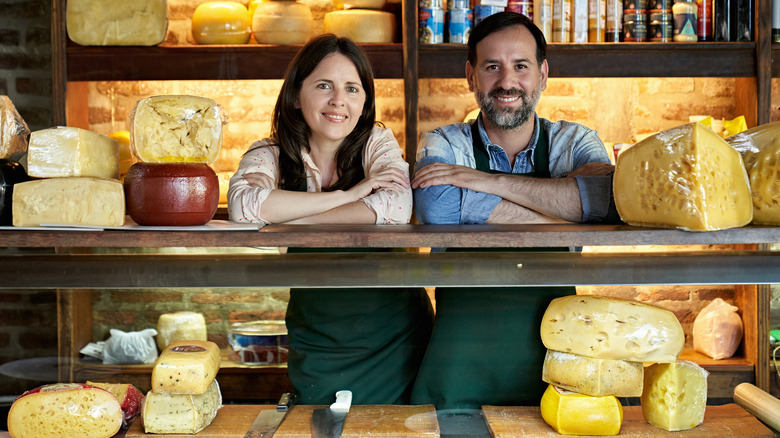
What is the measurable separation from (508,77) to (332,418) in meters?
1.06

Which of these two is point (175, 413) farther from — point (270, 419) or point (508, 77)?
point (508, 77)

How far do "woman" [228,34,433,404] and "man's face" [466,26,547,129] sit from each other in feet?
0.94

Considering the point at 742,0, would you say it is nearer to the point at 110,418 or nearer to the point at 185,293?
the point at 185,293

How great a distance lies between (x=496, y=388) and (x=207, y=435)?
1.65 feet

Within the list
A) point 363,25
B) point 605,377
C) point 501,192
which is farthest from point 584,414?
point 363,25

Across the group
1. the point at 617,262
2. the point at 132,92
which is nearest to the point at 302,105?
the point at 617,262

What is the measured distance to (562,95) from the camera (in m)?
2.93

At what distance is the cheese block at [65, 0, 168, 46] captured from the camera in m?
2.56

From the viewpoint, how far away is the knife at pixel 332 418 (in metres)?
1.14

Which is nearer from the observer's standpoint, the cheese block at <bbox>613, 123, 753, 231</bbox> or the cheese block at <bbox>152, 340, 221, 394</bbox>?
the cheese block at <bbox>613, 123, 753, 231</bbox>

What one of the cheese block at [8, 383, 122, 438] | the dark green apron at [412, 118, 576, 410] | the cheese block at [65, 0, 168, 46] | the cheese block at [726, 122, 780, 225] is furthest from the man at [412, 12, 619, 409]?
the cheese block at [65, 0, 168, 46]

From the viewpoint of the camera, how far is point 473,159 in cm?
190

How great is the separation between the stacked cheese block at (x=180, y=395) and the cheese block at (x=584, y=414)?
0.58 meters

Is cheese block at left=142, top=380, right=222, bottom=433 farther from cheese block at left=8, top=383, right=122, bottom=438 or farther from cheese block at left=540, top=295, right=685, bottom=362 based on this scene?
cheese block at left=540, top=295, right=685, bottom=362
